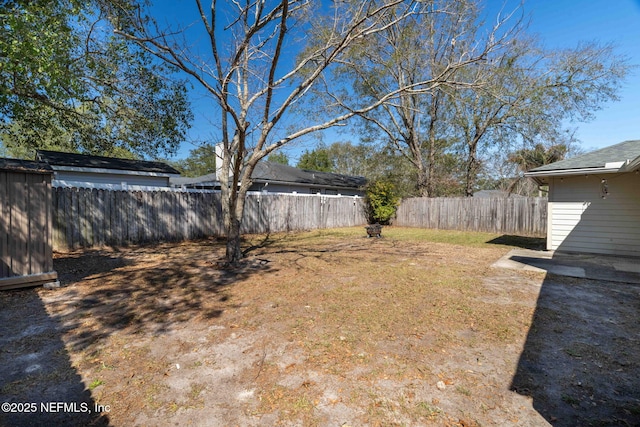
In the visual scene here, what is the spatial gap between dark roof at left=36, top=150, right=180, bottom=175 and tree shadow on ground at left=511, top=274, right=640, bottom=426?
1481 cm

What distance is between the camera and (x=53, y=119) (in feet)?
29.5

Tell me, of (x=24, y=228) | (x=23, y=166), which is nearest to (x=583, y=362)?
(x=24, y=228)

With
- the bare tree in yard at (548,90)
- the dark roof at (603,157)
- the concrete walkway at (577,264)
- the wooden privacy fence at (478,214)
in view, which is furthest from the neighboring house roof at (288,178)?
the dark roof at (603,157)

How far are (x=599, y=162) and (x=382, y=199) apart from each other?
31.2ft

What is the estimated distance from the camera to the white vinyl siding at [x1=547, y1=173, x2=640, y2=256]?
7.52 metres

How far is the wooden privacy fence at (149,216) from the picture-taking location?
7711 mm

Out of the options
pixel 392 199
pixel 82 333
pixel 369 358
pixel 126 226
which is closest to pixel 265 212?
pixel 126 226

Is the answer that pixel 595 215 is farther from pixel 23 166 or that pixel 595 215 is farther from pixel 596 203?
pixel 23 166

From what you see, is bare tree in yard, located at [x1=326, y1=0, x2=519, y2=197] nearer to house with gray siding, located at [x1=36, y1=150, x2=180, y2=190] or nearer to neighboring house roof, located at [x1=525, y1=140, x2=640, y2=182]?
neighboring house roof, located at [x1=525, y1=140, x2=640, y2=182]

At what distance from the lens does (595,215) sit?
26.1 ft

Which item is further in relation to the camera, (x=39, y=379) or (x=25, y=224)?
(x=25, y=224)

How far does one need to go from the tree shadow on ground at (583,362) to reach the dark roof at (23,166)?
6369 mm

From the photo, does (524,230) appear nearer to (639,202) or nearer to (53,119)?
(639,202)

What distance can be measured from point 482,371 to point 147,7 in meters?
7.25
